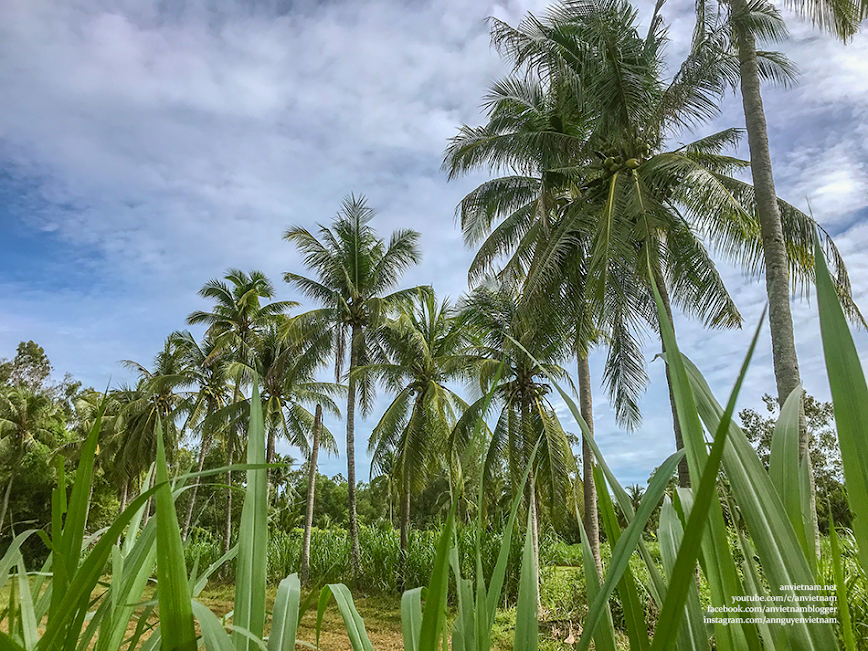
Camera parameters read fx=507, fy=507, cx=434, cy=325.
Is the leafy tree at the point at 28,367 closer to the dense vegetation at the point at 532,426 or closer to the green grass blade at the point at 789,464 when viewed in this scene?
the dense vegetation at the point at 532,426

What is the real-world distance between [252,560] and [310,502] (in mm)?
16364

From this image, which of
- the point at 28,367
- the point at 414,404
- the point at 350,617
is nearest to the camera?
the point at 350,617

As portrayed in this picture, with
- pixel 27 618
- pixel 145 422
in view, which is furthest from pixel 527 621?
pixel 145 422

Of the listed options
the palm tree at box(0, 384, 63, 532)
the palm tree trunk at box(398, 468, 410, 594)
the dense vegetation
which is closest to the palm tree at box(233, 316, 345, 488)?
the dense vegetation

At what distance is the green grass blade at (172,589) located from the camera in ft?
0.84

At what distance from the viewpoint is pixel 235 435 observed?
17391mm

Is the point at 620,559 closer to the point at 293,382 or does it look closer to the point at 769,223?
the point at 769,223

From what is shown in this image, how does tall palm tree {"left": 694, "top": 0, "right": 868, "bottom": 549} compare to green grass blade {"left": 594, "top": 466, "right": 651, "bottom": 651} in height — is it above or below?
above

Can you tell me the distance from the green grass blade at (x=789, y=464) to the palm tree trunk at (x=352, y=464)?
1368 cm

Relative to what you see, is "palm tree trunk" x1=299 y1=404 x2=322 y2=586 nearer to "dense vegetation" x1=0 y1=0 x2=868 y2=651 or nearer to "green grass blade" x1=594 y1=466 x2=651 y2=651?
"dense vegetation" x1=0 y1=0 x2=868 y2=651

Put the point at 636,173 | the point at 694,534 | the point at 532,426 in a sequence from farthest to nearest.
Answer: the point at 532,426 → the point at 636,173 → the point at 694,534

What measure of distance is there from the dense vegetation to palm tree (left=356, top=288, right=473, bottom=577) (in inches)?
3.4

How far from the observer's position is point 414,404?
14234 mm

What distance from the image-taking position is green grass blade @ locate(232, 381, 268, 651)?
0.35m
